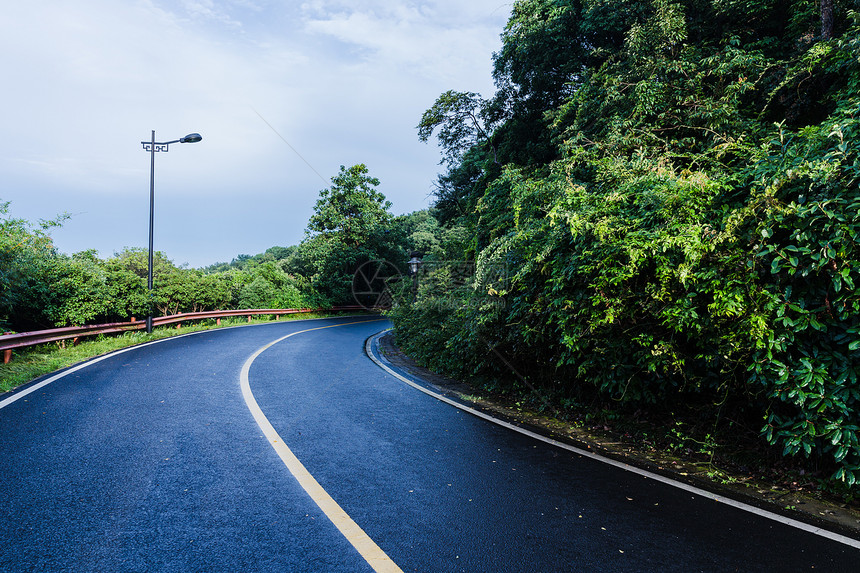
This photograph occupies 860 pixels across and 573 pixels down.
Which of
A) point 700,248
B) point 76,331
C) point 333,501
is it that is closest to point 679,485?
point 700,248

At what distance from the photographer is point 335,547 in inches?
113

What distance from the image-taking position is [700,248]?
4.29 metres

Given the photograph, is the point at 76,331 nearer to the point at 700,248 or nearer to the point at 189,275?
the point at 189,275

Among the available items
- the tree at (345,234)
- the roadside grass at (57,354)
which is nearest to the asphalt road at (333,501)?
the roadside grass at (57,354)

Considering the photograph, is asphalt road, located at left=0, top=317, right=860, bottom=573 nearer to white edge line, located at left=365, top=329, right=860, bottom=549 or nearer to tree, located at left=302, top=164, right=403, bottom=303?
white edge line, located at left=365, top=329, right=860, bottom=549

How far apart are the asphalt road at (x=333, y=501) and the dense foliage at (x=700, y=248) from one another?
4.22 feet

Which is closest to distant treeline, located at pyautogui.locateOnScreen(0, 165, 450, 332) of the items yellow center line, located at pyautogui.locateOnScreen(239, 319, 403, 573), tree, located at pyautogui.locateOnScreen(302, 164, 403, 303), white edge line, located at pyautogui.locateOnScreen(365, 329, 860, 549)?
tree, located at pyautogui.locateOnScreen(302, 164, 403, 303)

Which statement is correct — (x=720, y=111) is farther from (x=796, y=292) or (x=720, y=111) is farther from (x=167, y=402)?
(x=167, y=402)

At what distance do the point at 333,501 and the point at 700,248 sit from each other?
404 cm

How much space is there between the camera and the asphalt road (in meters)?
2.80

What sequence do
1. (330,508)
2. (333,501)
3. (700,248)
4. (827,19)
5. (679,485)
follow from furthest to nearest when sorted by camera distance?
(827,19), (700,248), (679,485), (333,501), (330,508)

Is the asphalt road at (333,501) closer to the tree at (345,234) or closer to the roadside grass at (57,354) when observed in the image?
the roadside grass at (57,354)

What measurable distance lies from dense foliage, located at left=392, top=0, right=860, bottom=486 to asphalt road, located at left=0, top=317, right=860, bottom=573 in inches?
50.7

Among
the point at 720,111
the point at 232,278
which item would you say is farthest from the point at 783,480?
the point at 232,278
